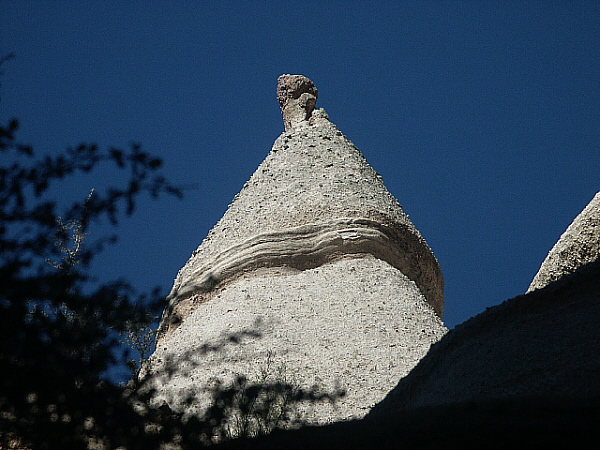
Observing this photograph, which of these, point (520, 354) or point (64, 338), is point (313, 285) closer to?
point (520, 354)

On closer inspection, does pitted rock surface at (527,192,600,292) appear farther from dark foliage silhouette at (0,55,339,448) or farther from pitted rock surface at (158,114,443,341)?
dark foliage silhouette at (0,55,339,448)

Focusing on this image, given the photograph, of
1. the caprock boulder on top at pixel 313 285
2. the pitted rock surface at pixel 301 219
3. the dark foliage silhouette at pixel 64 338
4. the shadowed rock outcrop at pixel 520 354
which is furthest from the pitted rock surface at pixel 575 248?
the dark foliage silhouette at pixel 64 338

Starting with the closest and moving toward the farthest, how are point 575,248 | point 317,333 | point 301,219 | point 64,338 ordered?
1. point 64,338
2. point 317,333
3. point 575,248
4. point 301,219

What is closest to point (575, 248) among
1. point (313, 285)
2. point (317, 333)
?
point (313, 285)

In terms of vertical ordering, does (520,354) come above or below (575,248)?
below

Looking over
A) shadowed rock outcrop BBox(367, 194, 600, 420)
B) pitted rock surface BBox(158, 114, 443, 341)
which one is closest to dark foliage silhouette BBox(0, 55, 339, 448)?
shadowed rock outcrop BBox(367, 194, 600, 420)

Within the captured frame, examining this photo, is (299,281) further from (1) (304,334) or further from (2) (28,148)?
(2) (28,148)

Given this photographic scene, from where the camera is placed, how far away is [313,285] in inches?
331

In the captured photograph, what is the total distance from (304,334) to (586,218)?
10.1 ft

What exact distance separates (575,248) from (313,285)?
2.56 metres

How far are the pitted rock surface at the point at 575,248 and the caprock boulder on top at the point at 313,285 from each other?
1.21m

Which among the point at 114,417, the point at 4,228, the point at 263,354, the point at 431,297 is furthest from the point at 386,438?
the point at 431,297

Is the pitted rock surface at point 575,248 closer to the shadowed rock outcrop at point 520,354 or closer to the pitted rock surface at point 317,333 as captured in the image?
the pitted rock surface at point 317,333

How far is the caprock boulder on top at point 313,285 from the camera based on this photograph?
7.00 meters
